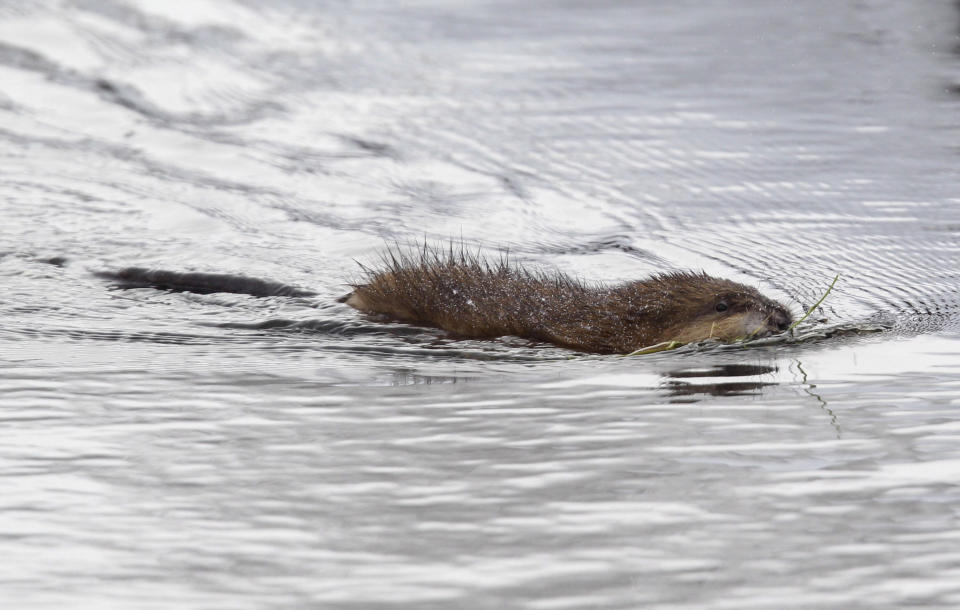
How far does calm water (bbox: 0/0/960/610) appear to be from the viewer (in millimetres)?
4117

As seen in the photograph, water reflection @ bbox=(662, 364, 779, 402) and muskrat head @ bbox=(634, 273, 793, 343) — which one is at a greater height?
muskrat head @ bbox=(634, 273, 793, 343)

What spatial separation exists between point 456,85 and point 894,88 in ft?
15.2

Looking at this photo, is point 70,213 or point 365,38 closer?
point 70,213

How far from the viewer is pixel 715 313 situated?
7410 millimetres

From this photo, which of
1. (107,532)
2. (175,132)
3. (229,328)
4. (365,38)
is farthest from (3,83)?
(107,532)

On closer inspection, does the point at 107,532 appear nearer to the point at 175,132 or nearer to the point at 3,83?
the point at 175,132

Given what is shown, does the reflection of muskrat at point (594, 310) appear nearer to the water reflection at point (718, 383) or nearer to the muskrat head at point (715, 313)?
the muskrat head at point (715, 313)

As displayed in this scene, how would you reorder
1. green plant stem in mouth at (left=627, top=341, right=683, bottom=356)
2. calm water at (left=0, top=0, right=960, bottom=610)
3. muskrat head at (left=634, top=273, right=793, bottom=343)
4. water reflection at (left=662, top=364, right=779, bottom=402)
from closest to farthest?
calm water at (left=0, top=0, right=960, bottom=610)
water reflection at (left=662, top=364, right=779, bottom=402)
green plant stem in mouth at (left=627, top=341, right=683, bottom=356)
muskrat head at (left=634, top=273, right=793, bottom=343)

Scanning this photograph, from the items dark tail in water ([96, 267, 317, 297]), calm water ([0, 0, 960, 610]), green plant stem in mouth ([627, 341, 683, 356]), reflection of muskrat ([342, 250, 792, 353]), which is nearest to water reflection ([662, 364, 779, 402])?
calm water ([0, 0, 960, 610])

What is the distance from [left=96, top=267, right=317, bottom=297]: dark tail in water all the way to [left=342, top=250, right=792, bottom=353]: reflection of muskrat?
1664 mm

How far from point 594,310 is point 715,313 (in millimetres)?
626

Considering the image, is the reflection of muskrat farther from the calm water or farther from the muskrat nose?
the calm water

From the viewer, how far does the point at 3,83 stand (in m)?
15.1

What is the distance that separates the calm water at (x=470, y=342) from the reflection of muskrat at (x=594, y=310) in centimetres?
13
